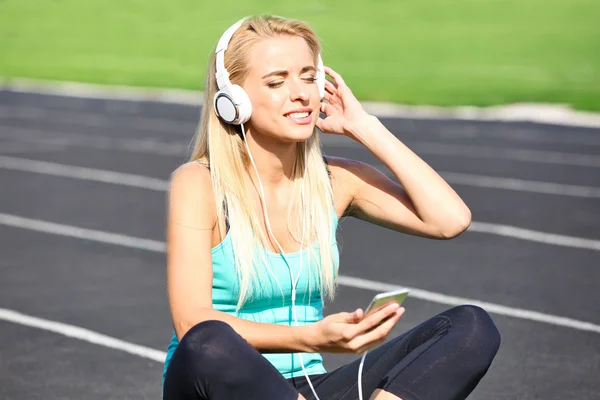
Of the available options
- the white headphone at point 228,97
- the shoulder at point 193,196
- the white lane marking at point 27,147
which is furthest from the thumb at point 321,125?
the white lane marking at point 27,147

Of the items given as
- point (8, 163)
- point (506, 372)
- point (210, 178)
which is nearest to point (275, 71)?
point (210, 178)

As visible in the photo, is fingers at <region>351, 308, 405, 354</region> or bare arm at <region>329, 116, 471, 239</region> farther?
bare arm at <region>329, 116, 471, 239</region>

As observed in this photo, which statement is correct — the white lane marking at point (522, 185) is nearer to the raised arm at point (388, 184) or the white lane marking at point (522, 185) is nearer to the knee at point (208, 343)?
the raised arm at point (388, 184)

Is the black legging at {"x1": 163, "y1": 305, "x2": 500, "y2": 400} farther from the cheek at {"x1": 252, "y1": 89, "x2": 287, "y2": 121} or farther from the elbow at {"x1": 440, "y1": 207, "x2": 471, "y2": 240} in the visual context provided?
the cheek at {"x1": 252, "y1": 89, "x2": 287, "y2": 121}

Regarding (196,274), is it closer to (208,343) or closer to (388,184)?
(208,343)

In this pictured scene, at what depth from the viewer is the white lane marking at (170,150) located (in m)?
11.4

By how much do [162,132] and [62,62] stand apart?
13.7m

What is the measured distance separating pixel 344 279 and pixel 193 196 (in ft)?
13.1

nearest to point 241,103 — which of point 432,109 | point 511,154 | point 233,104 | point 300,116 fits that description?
point 233,104

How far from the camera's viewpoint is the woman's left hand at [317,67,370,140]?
14.2 ft

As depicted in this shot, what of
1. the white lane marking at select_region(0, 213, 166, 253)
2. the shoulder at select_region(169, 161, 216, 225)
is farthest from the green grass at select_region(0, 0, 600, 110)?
the shoulder at select_region(169, 161, 216, 225)

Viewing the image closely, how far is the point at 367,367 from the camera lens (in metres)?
3.86

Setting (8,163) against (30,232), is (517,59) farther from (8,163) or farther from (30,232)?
(30,232)

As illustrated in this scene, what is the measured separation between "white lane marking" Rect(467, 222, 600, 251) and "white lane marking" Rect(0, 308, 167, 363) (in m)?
3.90
